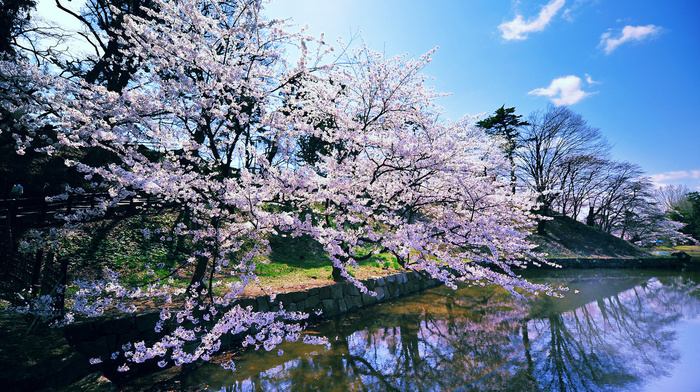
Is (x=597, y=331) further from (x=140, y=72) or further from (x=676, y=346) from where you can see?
(x=140, y=72)

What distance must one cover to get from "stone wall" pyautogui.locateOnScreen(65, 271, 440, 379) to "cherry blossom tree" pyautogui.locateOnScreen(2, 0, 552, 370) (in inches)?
10.1

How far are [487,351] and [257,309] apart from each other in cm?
506

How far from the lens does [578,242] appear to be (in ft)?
79.2

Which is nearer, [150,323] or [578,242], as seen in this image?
[150,323]

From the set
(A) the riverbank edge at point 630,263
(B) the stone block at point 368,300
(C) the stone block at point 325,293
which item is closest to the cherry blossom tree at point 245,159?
(C) the stone block at point 325,293

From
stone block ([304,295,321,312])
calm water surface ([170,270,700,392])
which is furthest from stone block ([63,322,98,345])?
stone block ([304,295,321,312])

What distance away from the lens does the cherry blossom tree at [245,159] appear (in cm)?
487

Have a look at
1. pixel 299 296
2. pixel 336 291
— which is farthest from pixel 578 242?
pixel 299 296

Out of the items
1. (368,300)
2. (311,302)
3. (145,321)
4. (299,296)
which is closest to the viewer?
(145,321)

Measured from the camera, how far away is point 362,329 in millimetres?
7406

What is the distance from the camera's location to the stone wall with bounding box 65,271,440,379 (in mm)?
4668

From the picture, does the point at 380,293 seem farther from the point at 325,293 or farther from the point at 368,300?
the point at 325,293

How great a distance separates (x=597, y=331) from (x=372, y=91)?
8847mm

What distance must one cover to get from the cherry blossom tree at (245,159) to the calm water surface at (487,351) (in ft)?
2.36
